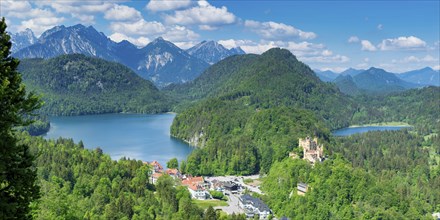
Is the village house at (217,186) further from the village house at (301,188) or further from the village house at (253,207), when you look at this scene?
the village house at (301,188)

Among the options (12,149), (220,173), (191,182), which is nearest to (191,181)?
(191,182)

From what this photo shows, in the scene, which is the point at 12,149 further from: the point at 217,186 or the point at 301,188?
the point at 217,186

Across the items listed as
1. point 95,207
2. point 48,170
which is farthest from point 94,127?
point 95,207

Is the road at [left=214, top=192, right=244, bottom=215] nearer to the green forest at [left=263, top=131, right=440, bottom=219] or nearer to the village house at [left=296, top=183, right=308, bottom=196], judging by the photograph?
the green forest at [left=263, top=131, right=440, bottom=219]

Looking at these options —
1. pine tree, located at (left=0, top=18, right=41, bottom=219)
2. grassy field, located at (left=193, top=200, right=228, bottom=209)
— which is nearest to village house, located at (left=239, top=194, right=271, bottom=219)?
grassy field, located at (left=193, top=200, right=228, bottom=209)

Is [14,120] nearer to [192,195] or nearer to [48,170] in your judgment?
[48,170]

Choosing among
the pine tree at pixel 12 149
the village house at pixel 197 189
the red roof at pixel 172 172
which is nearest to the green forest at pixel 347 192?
the village house at pixel 197 189
